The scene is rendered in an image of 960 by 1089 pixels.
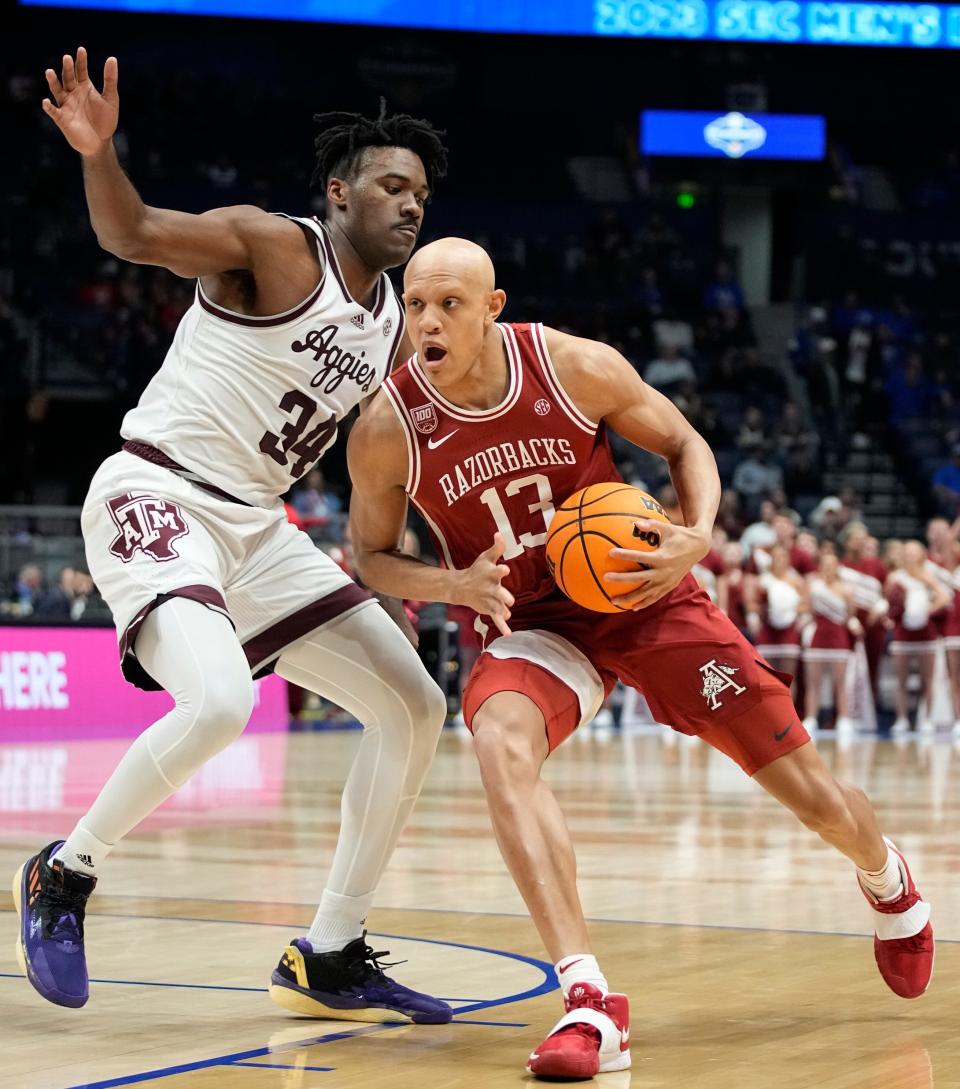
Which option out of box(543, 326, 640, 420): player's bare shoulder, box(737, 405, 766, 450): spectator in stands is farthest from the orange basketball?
box(737, 405, 766, 450): spectator in stands

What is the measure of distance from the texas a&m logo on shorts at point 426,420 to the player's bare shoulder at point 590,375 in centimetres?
35

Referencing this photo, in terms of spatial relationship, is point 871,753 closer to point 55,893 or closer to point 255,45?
point 55,893

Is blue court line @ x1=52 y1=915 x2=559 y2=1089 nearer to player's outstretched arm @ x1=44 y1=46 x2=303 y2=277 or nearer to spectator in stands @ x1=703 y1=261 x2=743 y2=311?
player's outstretched arm @ x1=44 y1=46 x2=303 y2=277

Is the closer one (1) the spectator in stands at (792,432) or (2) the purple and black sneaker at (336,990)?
(2) the purple and black sneaker at (336,990)

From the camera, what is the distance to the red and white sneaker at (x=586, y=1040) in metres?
3.96

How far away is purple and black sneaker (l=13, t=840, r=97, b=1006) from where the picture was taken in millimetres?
4465

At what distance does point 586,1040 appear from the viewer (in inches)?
158

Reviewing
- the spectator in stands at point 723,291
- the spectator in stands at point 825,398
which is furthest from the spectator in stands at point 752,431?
the spectator in stands at point 723,291

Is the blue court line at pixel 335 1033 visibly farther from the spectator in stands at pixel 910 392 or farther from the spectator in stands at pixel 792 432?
the spectator in stands at pixel 910 392

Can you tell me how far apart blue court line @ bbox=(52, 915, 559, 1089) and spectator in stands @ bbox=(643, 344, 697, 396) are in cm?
2011

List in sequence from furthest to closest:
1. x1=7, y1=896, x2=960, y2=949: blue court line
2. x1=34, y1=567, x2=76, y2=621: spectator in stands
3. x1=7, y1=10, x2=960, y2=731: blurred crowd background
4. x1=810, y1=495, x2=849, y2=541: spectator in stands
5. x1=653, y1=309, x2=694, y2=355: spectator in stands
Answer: x1=653, y1=309, x2=694, y2=355: spectator in stands
x1=7, y1=10, x2=960, y2=731: blurred crowd background
x1=810, y1=495, x2=849, y2=541: spectator in stands
x1=34, y1=567, x2=76, y2=621: spectator in stands
x1=7, y1=896, x2=960, y2=949: blue court line

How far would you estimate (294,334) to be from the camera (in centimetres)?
491

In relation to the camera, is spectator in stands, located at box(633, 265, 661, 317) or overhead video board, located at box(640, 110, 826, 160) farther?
overhead video board, located at box(640, 110, 826, 160)

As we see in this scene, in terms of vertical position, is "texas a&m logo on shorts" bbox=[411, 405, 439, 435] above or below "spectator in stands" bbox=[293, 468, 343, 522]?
below
